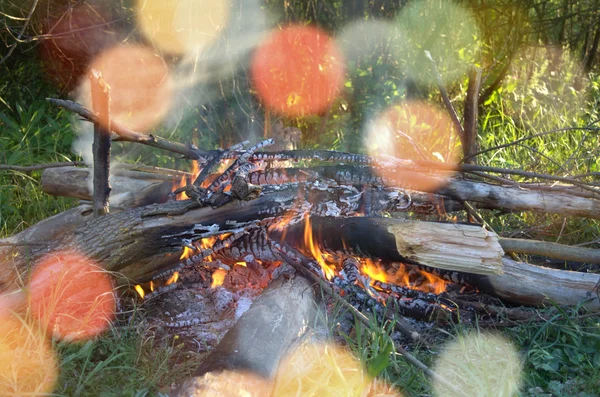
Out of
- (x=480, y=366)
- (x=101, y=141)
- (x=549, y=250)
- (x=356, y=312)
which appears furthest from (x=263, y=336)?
(x=549, y=250)

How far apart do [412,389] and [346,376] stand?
10.1 inches

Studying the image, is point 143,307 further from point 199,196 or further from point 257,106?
point 257,106

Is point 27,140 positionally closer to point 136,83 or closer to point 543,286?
point 136,83

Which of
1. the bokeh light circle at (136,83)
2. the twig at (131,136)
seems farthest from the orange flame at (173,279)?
the bokeh light circle at (136,83)

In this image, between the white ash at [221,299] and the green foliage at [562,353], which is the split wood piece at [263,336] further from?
the green foliage at [562,353]

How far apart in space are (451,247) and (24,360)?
1.86m

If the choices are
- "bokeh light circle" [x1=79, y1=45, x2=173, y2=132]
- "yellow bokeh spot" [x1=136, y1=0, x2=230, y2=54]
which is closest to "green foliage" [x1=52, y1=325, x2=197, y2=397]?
"bokeh light circle" [x1=79, y1=45, x2=173, y2=132]

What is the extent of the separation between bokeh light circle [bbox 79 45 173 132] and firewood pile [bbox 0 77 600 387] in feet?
6.56

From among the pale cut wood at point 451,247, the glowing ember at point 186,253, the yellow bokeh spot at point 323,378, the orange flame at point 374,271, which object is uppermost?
the pale cut wood at point 451,247

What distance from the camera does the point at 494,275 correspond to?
2.90 metres

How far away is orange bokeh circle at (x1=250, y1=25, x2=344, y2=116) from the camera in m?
5.67

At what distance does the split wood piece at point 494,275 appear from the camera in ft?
9.24

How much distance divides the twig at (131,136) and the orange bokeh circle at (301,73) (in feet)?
7.62

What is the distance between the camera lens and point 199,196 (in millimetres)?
2902
